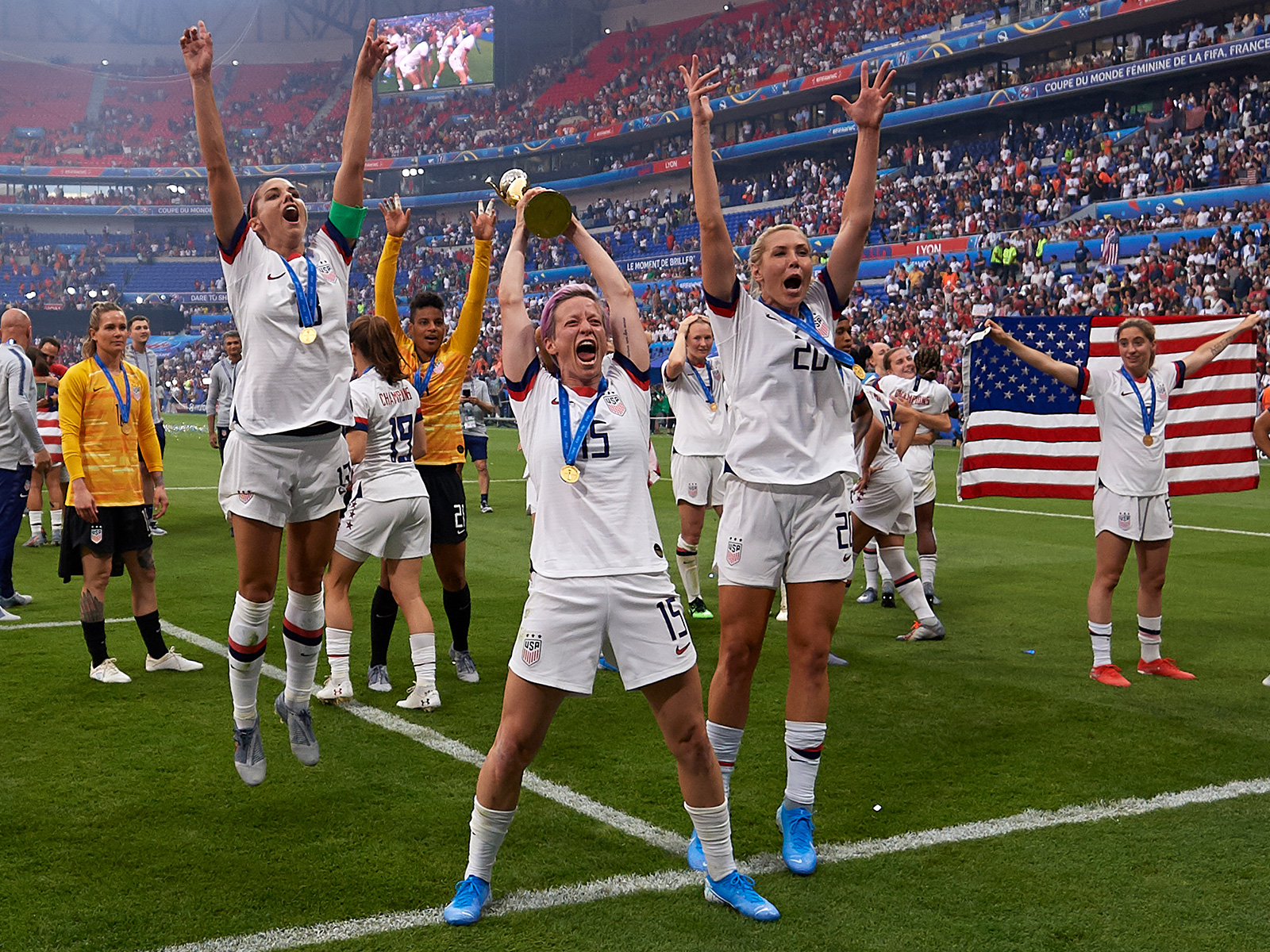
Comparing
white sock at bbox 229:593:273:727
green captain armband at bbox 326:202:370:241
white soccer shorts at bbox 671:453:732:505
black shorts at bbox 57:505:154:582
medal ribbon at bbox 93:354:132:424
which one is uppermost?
green captain armband at bbox 326:202:370:241

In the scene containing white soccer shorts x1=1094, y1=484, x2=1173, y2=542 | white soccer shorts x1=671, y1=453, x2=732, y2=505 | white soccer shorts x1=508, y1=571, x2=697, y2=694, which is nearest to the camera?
white soccer shorts x1=508, y1=571, x2=697, y2=694

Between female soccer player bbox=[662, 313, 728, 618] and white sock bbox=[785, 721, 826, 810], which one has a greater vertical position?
female soccer player bbox=[662, 313, 728, 618]

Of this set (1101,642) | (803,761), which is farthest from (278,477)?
(1101,642)

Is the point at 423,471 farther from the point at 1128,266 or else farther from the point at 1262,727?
the point at 1128,266

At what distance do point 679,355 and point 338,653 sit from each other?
3368 millimetres

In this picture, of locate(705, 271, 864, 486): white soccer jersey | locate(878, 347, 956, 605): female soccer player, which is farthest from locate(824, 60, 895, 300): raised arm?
locate(878, 347, 956, 605): female soccer player

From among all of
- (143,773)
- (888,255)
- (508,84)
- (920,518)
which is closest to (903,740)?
(143,773)

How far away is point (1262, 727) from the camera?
6.36m

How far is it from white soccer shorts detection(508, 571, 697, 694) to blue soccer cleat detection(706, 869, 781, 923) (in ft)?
2.70

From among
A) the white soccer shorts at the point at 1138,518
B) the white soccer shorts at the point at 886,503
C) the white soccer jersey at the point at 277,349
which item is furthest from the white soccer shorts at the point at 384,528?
the white soccer shorts at the point at 1138,518

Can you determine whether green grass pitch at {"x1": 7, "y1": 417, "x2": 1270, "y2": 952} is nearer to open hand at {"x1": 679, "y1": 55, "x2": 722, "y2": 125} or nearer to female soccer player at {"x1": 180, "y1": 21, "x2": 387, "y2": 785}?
female soccer player at {"x1": 180, "y1": 21, "x2": 387, "y2": 785}

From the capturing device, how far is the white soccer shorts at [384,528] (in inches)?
262

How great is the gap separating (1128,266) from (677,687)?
31.2 metres

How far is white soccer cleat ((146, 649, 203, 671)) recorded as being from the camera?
758 cm
